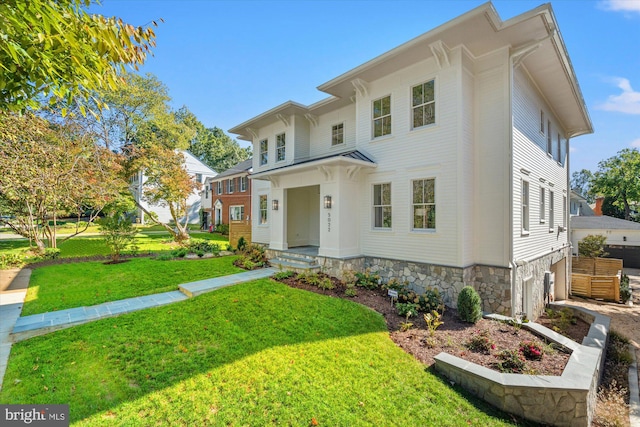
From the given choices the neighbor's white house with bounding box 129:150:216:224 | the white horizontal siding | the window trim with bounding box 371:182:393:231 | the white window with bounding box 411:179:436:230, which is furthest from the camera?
the neighbor's white house with bounding box 129:150:216:224

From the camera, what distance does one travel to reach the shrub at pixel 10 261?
35.0ft

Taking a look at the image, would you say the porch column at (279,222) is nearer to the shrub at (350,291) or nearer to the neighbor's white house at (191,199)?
the shrub at (350,291)

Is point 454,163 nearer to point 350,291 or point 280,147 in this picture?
point 350,291

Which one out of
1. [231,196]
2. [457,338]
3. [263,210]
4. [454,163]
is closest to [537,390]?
[457,338]

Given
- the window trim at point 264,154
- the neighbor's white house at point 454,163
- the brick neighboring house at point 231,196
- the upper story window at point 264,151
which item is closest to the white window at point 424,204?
the neighbor's white house at point 454,163

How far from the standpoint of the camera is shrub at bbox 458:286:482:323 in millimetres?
6426

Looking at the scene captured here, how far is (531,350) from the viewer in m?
4.86

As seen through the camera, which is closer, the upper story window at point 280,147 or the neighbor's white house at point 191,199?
the upper story window at point 280,147

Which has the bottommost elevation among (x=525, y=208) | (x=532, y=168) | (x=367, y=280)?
(x=367, y=280)

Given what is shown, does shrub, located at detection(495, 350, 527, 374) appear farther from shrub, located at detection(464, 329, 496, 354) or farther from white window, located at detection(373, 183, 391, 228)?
white window, located at detection(373, 183, 391, 228)

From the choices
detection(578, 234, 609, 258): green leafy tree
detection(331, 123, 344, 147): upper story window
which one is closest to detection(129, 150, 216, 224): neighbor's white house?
detection(331, 123, 344, 147): upper story window

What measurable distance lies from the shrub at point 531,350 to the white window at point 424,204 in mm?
3531

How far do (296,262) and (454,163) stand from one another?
6076 mm

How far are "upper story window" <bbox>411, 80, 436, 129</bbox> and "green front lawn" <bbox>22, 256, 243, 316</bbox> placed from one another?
807cm
